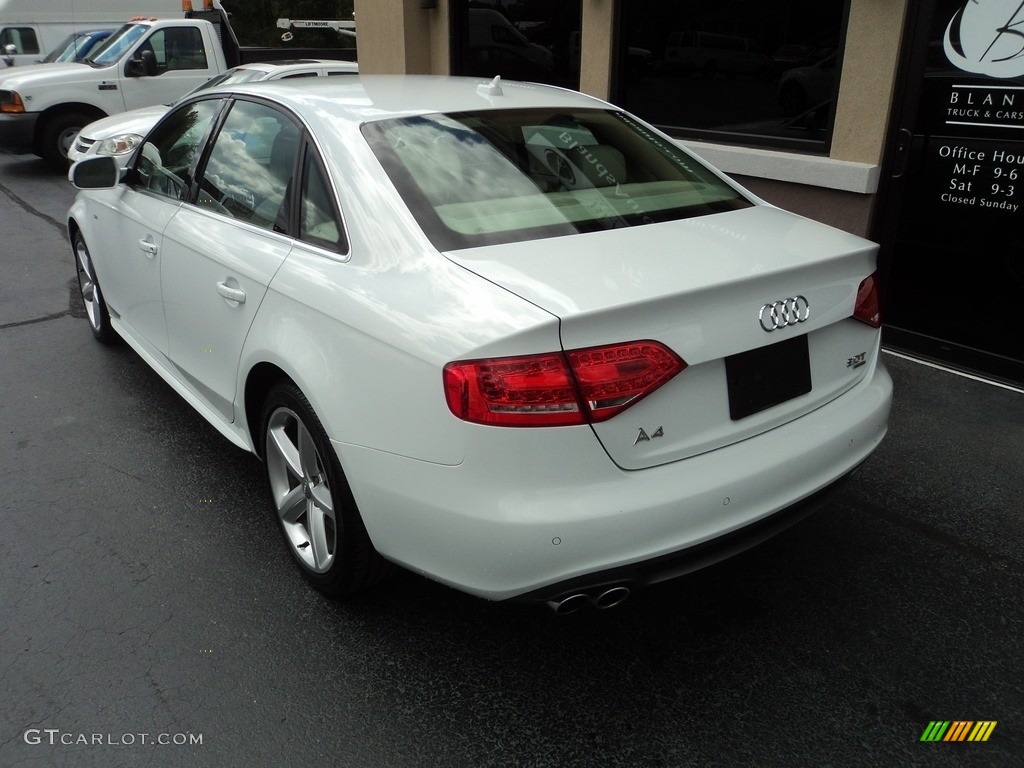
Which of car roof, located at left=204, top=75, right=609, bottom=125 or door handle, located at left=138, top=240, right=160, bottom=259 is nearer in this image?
car roof, located at left=204, top=75, right=609, bottom=125

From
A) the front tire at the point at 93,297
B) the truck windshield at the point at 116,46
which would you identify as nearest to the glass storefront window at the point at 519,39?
the front tire at the point at 93,297

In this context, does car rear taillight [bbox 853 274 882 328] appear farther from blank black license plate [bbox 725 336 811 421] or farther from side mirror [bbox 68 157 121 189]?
side mirror [bbox 68 157 121 189]

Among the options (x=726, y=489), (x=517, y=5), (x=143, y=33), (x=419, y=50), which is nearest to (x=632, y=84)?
(x=517, y=5)

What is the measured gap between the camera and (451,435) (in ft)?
7.15

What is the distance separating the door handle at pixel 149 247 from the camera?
381 centimetres

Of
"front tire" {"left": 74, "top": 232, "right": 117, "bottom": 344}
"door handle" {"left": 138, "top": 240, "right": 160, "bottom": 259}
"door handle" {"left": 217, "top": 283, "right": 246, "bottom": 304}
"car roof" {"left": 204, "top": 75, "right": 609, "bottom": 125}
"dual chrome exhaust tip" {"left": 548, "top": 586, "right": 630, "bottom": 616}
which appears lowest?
"front tire" {"left": 74, "top": 232, "right": 117, "bottom": 344}

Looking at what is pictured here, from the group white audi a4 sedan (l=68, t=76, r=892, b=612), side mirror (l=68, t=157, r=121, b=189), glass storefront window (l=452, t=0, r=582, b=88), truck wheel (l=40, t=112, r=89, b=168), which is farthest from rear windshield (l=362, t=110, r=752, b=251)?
truck wheel (l=40, t=112, r=89, b=168)

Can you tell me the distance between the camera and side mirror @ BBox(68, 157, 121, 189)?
13.6ft

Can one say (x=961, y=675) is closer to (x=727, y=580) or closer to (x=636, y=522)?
(x=727, y=580)

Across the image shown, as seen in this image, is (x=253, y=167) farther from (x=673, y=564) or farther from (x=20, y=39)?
(x=20, y=39)

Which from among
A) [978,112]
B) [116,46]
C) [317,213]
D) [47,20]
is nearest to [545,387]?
[317,213]

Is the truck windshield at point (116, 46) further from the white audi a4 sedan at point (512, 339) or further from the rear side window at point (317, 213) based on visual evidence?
the rear side window at point (317, 213)

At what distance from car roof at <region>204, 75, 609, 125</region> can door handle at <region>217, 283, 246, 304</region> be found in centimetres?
64

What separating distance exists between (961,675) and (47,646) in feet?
9.34
